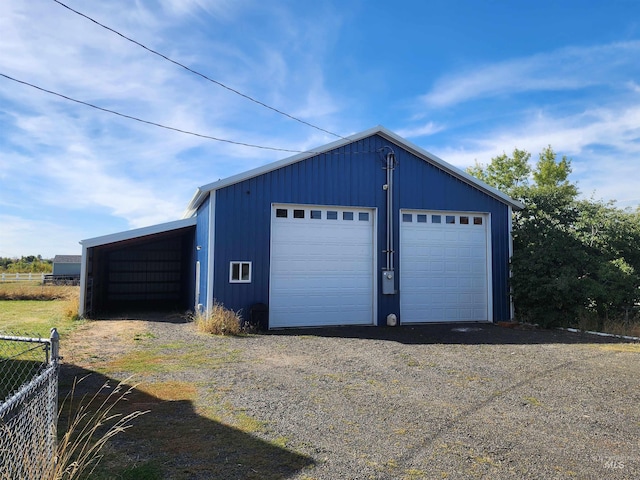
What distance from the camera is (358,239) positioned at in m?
11.9

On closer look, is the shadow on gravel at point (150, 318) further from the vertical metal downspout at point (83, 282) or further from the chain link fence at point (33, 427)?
the chain link fence at point (33, 427)

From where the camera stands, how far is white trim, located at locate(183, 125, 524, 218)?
35.3 ft

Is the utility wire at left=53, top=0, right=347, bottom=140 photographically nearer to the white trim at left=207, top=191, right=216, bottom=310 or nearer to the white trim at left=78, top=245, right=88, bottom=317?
the white trim at left=207, top=191, right=216, bottom=310

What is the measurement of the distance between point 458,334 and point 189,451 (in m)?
8.11

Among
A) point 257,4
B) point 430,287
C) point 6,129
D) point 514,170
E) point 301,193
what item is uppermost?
point 514,170

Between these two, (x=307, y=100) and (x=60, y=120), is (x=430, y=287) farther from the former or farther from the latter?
(x=60, y=120)

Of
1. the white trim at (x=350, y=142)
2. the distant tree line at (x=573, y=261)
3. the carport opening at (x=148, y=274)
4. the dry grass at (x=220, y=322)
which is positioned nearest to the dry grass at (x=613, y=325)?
the distant tree line at (x=573, y=261)

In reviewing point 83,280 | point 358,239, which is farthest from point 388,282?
point 83,280


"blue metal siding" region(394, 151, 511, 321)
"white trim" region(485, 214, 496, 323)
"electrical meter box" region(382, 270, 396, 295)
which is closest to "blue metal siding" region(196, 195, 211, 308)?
"electrical meter box" region(382, 270, 396, 295)

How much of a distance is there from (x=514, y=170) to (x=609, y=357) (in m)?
23.2

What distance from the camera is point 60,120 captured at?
916cm

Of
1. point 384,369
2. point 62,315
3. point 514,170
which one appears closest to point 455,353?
point 384,369

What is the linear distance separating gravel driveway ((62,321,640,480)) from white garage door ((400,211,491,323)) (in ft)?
10.1

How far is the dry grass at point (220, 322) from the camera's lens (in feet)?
32.9
